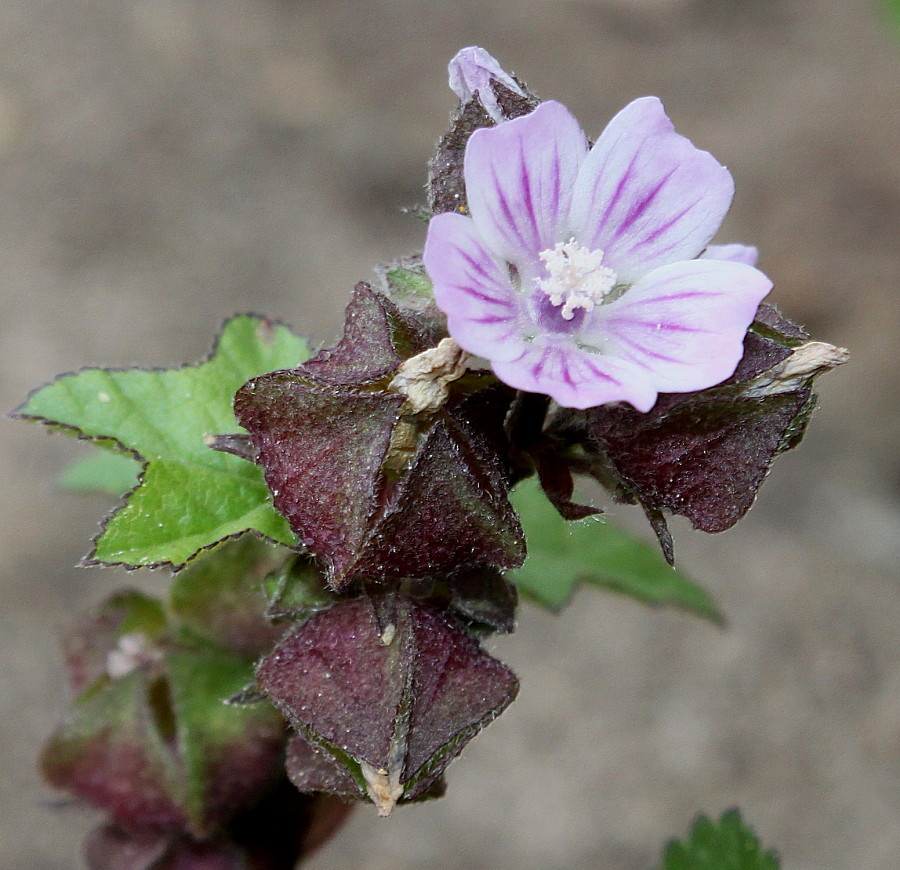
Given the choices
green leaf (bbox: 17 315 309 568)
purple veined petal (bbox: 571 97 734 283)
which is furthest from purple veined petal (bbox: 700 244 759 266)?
green leaf (bbox: 17 315 309 568)

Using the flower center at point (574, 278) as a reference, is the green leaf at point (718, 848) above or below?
below

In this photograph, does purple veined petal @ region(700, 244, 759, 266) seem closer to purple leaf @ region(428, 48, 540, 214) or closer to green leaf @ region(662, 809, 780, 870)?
purple leaf @ region(428, 48, 540, 214)

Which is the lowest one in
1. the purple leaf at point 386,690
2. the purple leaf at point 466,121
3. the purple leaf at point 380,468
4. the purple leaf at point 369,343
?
the purple leaf at point 386,690

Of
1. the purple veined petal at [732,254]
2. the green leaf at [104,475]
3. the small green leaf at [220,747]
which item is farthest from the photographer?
the green leaf at [104,475]

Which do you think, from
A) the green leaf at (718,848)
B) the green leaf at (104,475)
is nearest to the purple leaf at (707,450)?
the green leaf at (718,848)

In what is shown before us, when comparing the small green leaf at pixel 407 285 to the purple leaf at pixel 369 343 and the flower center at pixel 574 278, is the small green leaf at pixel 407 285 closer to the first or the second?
the purple leaf at pixel 369 343

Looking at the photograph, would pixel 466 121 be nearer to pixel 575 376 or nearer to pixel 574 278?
pixel 574 278

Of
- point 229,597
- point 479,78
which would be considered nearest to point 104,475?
point 229,597
